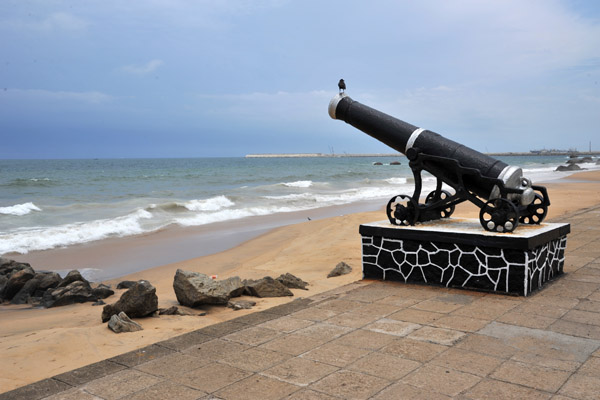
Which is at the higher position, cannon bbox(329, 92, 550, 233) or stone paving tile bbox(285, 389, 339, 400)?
cannon bbox(329, 92, 550, 233)

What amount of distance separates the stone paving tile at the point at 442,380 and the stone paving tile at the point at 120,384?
1.57m

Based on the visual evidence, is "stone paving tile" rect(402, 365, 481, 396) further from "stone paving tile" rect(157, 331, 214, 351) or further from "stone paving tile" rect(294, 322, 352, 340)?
"stone paving tile" rect(157, 331, 214, 351)

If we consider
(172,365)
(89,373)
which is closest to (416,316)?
(172,365)

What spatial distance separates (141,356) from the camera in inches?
153

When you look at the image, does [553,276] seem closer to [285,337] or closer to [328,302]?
[328,302]

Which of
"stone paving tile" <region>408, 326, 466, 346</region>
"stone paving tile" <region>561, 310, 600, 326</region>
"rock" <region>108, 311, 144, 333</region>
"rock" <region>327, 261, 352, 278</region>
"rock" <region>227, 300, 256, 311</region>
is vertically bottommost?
"rock" <region>327, 261, 352, 278</region>

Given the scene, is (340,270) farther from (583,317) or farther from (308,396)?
(308,396)

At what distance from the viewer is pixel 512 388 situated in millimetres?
3197

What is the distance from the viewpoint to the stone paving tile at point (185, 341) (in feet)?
13.3

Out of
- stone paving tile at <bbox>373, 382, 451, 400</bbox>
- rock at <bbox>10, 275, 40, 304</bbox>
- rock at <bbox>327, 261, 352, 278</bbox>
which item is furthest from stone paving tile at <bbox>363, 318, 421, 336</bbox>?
rock at <bbox>10, 275, 40, 304</bbox>

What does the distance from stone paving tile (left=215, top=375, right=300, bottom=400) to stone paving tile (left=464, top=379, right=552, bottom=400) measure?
3.37 ft

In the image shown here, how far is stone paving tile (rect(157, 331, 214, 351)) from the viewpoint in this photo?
13.3 feet

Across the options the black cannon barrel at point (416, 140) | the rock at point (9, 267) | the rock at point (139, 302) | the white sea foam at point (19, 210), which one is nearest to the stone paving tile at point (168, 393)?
the rock at point (139, 302)

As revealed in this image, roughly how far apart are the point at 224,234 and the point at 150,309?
9.01 metres
